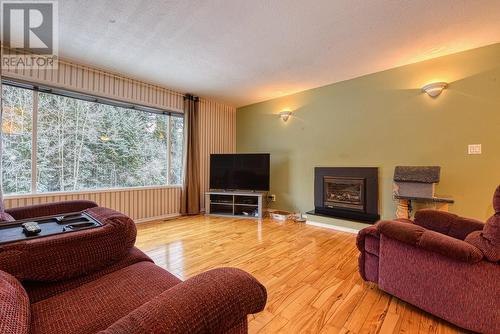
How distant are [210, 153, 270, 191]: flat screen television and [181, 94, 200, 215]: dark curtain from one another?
12.5 inches

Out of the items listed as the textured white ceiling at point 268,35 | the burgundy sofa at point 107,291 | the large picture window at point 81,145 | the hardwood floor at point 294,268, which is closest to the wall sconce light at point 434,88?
the textured white ceiling at point 268,35

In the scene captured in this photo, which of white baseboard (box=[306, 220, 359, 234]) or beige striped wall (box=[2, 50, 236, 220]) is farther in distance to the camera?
white baseboard (box=[306, 220, 359, 234])

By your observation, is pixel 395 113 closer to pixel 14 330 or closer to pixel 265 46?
pixel 265 46

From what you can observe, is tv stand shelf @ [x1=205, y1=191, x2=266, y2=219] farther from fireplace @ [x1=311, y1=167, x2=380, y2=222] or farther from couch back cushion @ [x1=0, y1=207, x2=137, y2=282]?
couch back cushion @ [x1=0, y1=207, x2=137, y2=282]

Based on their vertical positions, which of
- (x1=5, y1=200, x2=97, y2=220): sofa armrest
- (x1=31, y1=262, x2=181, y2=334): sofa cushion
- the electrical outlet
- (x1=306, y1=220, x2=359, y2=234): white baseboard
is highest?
the electrical outlet

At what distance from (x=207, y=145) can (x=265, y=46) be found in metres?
2.56

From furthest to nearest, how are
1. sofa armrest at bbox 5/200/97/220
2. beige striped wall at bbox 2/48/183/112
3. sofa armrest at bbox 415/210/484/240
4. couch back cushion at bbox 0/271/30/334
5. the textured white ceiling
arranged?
beige striped wall at bbox 2/48/183/112 < the textured white ceiling < sofa armrest at bbox 415/210/484/240 < sofa armrest at bbox 5/200/97/220 < couch back cushion at bbox 0/271/30/334

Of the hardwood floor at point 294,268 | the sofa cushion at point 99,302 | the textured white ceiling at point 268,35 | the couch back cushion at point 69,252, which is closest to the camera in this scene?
the sofa cushion at point 99,302

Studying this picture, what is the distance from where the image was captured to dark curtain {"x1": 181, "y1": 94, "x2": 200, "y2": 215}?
13.9 ft

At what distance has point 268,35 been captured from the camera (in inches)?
92.5

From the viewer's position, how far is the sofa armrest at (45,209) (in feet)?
5.03

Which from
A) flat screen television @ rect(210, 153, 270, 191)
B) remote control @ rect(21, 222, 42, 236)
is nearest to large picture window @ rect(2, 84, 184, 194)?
flat screen television @ rect(210, 153, 270, 191)

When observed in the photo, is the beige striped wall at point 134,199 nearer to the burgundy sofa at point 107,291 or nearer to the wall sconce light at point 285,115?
the burgundy sofa at point 107,291

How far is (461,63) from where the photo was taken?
263 cm
